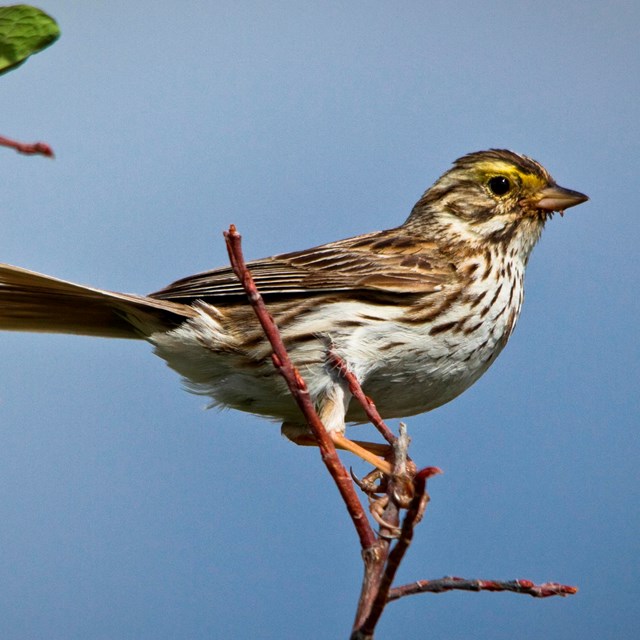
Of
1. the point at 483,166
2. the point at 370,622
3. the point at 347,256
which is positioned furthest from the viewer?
the point at 483,166

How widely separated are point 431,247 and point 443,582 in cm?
295

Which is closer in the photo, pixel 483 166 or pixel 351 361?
pixel 351 361

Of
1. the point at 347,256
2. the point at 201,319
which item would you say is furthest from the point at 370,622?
the point at 347,256

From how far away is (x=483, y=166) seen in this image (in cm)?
513

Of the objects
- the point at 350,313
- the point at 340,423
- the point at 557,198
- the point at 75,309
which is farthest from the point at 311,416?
the point at 557,198

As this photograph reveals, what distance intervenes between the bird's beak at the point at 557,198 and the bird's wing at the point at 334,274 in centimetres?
61

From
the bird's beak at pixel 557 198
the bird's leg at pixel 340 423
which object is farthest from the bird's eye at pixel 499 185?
the bird's leg at pixel 340 423

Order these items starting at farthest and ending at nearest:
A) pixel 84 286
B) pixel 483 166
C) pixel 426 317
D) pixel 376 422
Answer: pixel 483 166 < pixel 426 317 < pixel 84 286 < pixel 376 422

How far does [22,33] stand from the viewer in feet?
4.44

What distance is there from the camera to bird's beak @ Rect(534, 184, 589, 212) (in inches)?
191

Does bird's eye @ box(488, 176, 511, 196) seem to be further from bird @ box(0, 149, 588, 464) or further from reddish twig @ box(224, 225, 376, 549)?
reddish twig @ box(224, 225, 376, 549)

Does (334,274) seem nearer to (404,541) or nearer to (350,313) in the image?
(350,313)

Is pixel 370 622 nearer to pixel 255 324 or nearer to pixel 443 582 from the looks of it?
pixel 443 582

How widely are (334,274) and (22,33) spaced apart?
331 cm
